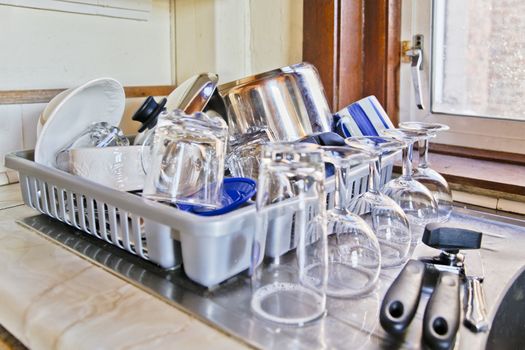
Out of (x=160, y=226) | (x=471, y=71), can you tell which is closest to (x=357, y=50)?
(x=471, y=71)

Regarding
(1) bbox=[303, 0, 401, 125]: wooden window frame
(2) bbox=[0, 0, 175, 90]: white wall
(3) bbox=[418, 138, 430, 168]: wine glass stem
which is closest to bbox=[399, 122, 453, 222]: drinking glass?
(3) bbox=[418, 138, 430, 168]: wine glass stem

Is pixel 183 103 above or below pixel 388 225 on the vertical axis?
above

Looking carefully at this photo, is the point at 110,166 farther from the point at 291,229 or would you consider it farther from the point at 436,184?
the point at 436,184

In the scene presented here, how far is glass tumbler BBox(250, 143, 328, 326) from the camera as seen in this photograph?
0.50 m

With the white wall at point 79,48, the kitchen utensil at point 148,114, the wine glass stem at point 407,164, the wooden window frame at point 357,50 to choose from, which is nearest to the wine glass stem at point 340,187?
the wine glass stem at point 407,164

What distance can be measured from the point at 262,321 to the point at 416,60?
2.61ft

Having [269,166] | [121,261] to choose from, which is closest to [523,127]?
[269,166]

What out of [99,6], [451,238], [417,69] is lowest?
[451,238]

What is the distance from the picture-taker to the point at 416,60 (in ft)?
3.57

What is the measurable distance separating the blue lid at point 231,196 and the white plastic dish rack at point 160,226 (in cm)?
3

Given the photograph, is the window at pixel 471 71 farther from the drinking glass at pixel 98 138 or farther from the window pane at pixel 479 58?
the drinking glass at pixel 98 138

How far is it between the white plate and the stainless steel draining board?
12cm

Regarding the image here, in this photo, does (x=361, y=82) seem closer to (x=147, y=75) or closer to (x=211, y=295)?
(x=147, y=75)

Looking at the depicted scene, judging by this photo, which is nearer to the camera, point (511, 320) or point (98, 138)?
point (511, 320)
